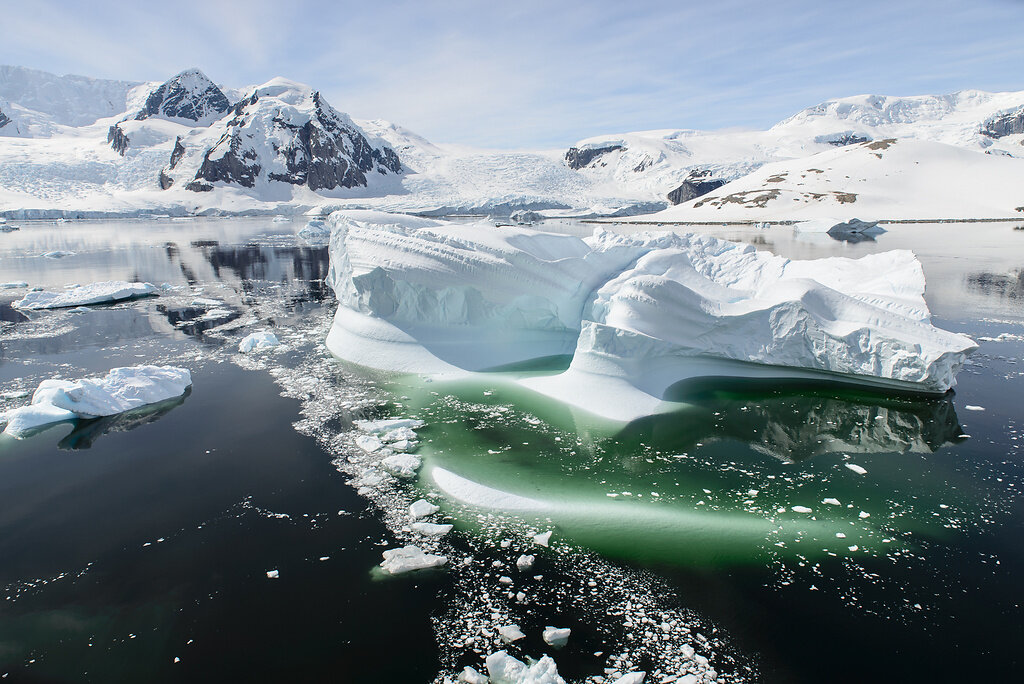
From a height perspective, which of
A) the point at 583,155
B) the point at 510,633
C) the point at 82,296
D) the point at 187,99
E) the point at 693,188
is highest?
the point at 187,99

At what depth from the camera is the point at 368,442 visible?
21.3ft

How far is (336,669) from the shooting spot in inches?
136

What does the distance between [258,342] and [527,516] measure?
7.59 meters

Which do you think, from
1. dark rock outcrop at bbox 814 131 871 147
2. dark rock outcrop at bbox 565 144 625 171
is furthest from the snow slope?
dark rock outcrop at bbox 814 131 871 147

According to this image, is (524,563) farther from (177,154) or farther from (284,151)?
(177,154)

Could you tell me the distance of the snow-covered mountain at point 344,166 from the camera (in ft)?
198

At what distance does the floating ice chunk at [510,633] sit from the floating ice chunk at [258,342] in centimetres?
838

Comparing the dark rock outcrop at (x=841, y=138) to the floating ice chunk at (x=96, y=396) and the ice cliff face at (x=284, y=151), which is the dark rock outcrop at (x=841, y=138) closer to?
the ice cliff face at (x=284, y=151)

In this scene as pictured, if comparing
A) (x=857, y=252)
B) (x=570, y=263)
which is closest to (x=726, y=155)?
(x=857, y=252)

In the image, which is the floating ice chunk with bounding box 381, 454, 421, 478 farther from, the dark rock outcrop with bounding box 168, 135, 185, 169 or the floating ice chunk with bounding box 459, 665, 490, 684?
the dark rock outcrop with bounding box 168, 135, 185, 169

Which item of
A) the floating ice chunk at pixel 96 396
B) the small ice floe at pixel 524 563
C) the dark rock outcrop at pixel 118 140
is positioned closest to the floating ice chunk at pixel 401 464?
the small ice floe at pixel 524 563

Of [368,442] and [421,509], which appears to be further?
[368,442]

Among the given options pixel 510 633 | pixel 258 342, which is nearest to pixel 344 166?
pixel 258 342

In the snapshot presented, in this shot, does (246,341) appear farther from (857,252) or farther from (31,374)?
(857,252)
